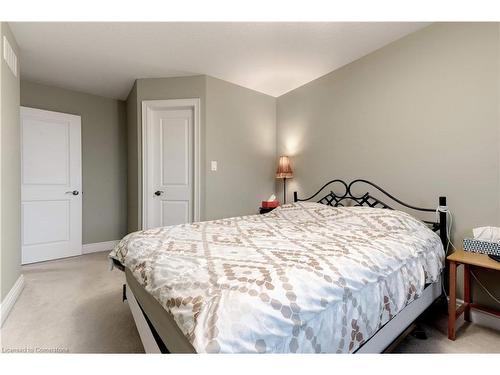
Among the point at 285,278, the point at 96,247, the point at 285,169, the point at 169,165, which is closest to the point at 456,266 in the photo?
the point at 285,278

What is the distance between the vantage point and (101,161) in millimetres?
3764

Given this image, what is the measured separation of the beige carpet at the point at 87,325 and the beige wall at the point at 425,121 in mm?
478

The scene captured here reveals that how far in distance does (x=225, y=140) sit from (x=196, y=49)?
3.55ft

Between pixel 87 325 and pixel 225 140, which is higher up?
pixel 225 140

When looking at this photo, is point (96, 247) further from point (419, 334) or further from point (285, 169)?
point (419, 334)

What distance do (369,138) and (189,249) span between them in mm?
2059

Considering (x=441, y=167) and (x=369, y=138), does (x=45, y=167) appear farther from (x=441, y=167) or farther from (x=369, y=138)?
(x=441, y=167)

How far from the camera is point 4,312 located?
1832mm

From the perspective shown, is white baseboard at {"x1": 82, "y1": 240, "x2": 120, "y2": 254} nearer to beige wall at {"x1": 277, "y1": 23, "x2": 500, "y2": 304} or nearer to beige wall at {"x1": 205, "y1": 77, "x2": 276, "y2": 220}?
beige wall at {"x1": 205, "y1": 77, "x2": 276, "y2": 220}

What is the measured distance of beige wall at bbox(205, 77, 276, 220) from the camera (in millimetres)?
3051

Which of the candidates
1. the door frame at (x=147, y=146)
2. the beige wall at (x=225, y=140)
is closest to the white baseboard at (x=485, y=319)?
the beige wall at (x=225, y=140)

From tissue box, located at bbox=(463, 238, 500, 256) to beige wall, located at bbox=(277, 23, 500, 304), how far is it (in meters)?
0.19

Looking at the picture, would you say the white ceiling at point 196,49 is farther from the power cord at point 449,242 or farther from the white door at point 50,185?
the power cord at point 449,242
